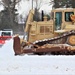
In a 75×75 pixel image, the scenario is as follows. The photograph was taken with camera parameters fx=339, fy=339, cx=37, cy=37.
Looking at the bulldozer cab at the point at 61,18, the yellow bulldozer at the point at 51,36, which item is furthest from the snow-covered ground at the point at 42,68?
the bulldozer cab at the point at 61,18

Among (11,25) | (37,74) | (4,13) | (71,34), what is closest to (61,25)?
(71,34)

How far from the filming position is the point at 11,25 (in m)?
59.9

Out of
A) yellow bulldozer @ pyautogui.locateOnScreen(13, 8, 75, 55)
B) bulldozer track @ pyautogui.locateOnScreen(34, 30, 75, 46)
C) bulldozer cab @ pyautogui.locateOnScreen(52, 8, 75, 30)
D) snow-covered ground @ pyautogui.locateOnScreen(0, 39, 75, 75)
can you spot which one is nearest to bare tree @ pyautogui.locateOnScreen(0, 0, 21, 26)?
yellow bulldozer @ pyautogui.locateOnScreen(13, 8, 75, 55)

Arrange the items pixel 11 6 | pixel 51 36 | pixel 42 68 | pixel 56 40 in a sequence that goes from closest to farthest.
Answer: pixel 42 68 < pixel 56 40 < pixel 51 36 < pixel 11 6

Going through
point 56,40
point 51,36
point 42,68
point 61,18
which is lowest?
point 42,68

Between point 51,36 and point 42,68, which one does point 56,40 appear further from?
point 42,68

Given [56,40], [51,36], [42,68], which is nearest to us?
[42,68]

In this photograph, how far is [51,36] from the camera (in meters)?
15.5

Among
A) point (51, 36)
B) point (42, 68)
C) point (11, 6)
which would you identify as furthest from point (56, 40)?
point (11, 6)

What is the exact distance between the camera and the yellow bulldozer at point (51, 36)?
47.5 ft

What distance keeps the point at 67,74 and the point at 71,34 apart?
575 centimetres

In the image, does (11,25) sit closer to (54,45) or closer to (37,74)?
(54,45)

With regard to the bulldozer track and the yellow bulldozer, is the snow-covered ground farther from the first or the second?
the bulldozer track

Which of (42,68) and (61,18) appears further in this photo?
(61,18)
